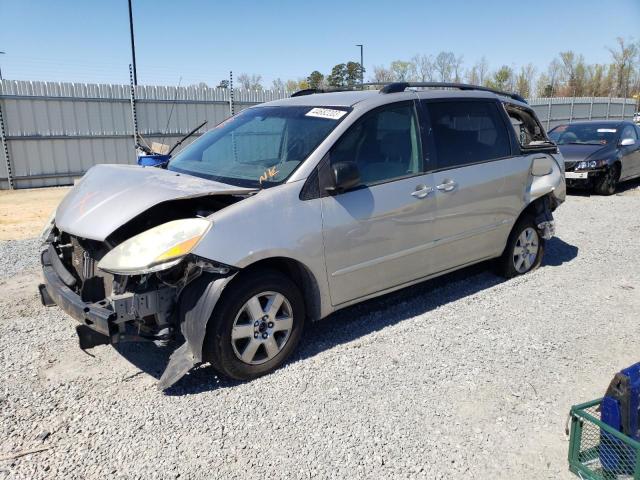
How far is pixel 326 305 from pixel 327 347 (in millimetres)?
397

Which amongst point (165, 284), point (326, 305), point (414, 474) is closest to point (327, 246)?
point (326, 305)

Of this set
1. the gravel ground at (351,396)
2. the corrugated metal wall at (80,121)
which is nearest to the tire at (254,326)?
the gravel ground at (351,396)

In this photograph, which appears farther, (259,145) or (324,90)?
(324,90)

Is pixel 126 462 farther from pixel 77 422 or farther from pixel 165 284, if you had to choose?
pixel 165 284

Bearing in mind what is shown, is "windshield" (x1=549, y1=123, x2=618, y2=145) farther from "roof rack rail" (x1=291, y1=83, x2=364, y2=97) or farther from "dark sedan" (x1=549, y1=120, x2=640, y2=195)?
"roof rack rail" (x1=291, y1=83, x2=364, y2=97)

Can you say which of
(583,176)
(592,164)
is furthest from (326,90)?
(592,164)

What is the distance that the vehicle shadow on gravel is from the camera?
11.9 ft

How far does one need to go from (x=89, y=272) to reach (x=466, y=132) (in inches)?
132

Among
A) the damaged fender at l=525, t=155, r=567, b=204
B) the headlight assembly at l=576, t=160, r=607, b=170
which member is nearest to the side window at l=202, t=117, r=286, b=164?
the damaged fender at l=525, t=155, r=567, b=204

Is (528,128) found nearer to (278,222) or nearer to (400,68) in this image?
(278,222)

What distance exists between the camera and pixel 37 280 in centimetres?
553

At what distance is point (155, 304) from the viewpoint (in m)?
3.26

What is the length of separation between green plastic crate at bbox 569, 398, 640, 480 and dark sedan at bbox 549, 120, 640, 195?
31.4ft

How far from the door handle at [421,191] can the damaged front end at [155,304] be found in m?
1.72
